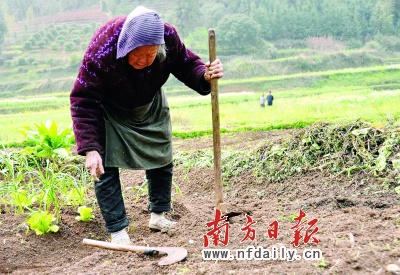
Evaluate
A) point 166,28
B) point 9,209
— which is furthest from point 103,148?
point 9,209

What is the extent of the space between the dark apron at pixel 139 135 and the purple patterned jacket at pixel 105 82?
0.14ft

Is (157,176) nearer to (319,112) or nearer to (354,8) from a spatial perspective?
(319,112)

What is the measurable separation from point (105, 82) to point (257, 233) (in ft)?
3.14

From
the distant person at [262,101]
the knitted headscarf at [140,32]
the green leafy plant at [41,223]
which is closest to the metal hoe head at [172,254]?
the green leafy plant at [41,223]

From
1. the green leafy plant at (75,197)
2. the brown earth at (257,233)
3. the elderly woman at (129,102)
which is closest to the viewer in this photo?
the brown earth at (257,233)

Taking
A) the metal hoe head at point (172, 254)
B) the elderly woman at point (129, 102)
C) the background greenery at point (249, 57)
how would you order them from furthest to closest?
1. the background greenery at point (249, 57)
2. the elderly woman at point (129, 102)
3. the metal hoe head at point (172, 254)

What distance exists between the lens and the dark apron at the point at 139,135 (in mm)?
2611

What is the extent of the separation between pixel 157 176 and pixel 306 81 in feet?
10.4

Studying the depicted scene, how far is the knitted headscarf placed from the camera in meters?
2.27

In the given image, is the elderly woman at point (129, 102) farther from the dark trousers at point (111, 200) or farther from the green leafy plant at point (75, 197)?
the green leafy plant at point (75, 197)

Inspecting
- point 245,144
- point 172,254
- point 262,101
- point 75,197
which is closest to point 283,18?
point 262,101

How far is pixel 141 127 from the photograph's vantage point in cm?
271

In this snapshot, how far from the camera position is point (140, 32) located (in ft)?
7.41

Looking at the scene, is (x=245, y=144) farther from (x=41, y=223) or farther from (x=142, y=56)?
(x=142, y=56)
